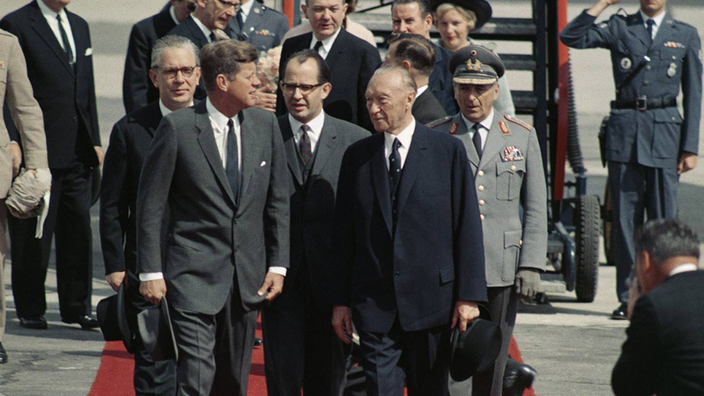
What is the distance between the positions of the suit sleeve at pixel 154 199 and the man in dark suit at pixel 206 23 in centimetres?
196

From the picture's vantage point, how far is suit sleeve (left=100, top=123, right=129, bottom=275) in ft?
18.0

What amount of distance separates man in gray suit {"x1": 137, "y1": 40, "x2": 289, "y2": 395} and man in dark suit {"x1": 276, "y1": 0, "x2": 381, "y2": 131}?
136 centimetres

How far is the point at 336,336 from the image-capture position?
5258 mm

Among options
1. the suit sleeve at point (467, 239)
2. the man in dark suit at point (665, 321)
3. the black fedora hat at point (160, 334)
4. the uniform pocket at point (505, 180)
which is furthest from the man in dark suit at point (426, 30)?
the man in dark suit at point (665, 321)

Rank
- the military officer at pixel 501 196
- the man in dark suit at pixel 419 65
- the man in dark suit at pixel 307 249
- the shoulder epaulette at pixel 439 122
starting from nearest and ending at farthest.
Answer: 1. the man in dark suit at pixel 307 249
2. the military officer at pixel 501 196
3. the shoulder epaulette at pixel 439 122
4. the man in dark suit at pixel 419 65

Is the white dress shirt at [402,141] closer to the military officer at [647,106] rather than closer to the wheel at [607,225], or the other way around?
the military officer at [647,106]

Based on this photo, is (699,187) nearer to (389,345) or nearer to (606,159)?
(606,159)

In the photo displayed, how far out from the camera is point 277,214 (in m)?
5.02

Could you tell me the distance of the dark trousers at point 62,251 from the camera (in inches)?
301

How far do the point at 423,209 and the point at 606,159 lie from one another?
13.6 feet

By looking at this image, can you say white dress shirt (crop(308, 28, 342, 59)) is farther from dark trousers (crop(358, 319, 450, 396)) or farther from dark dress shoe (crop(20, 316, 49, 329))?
dark dress shoe (crop(20, 316, 49, 329))

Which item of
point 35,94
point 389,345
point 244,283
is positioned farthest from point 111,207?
point 35,94

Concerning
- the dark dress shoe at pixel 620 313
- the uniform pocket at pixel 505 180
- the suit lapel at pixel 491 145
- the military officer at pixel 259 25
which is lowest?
the dark dress shoe at pixel 620 313

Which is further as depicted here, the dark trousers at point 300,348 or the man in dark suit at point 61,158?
the man in dark suit at point 61,158
